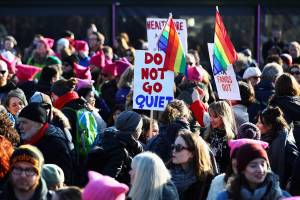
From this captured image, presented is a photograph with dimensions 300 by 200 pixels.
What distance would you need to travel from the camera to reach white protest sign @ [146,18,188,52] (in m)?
→ 13.9

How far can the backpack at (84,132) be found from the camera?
36.8ft

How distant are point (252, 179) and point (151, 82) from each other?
178 inches

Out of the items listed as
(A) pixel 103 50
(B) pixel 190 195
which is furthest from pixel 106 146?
(A) pixel 103 50

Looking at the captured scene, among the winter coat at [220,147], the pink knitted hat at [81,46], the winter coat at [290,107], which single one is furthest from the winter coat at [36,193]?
the pink knitted hat at [81,46]

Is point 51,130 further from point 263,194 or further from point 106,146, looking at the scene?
point 263,194

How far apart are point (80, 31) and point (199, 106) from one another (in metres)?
9.74

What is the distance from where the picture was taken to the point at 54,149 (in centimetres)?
961

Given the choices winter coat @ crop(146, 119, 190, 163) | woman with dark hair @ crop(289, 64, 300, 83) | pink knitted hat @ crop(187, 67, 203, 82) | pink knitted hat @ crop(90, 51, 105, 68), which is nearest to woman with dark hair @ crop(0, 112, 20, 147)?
winter coat @ crop(146, 119, 190, 163)

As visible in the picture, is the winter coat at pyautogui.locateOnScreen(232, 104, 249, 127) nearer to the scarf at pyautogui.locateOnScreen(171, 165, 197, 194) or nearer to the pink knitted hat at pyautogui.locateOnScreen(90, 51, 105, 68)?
the scarf at pyautogui.locateOnScreen(171, 165, 197, 194)

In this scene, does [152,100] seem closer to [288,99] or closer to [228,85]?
[228,85]

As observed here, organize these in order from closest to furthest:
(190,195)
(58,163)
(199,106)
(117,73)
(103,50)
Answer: (190,195) → (58,163) → (199,106) → (117,73) → (103,50)

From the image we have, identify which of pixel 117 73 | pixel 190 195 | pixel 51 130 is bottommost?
pixel 190 195

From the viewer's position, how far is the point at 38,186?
25.6 ft

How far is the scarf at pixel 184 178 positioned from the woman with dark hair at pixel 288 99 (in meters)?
2.87
